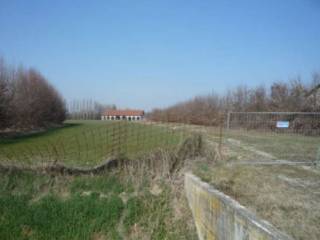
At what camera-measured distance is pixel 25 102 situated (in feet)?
94.8

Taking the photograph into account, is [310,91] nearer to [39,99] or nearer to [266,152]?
[266,152]

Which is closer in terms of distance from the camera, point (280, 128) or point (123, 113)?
point (280, 128)

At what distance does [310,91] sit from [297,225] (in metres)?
16.1

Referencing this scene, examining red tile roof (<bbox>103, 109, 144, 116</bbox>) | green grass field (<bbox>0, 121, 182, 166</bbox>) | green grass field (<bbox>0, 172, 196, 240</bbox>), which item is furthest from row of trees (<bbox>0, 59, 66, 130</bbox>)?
red tile roof (<bbox>103, 109, 144, 116</bbox>)

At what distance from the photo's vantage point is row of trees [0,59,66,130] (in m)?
21.5

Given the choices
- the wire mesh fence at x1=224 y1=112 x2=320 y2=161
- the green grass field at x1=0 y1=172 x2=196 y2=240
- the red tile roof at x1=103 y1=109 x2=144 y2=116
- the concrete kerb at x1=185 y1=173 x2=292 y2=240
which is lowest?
the green grass field at x1=0 y1=172 x2=196 y2=240

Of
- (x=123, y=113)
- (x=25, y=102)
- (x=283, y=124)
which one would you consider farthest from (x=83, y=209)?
(x=123, y=113)

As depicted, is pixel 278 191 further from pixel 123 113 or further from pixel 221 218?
pixel 123 113

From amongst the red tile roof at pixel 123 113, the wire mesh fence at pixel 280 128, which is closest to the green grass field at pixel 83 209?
the wire mesh fence at pixel 280 128

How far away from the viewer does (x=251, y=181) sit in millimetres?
4703

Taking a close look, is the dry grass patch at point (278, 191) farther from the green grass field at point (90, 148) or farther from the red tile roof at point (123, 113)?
the red tile roof at point (123, 113)

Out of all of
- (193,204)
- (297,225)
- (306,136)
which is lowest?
(193,204)

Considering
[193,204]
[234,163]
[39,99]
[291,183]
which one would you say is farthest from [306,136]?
[39,99]

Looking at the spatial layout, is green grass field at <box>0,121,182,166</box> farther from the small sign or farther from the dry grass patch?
the small sign
